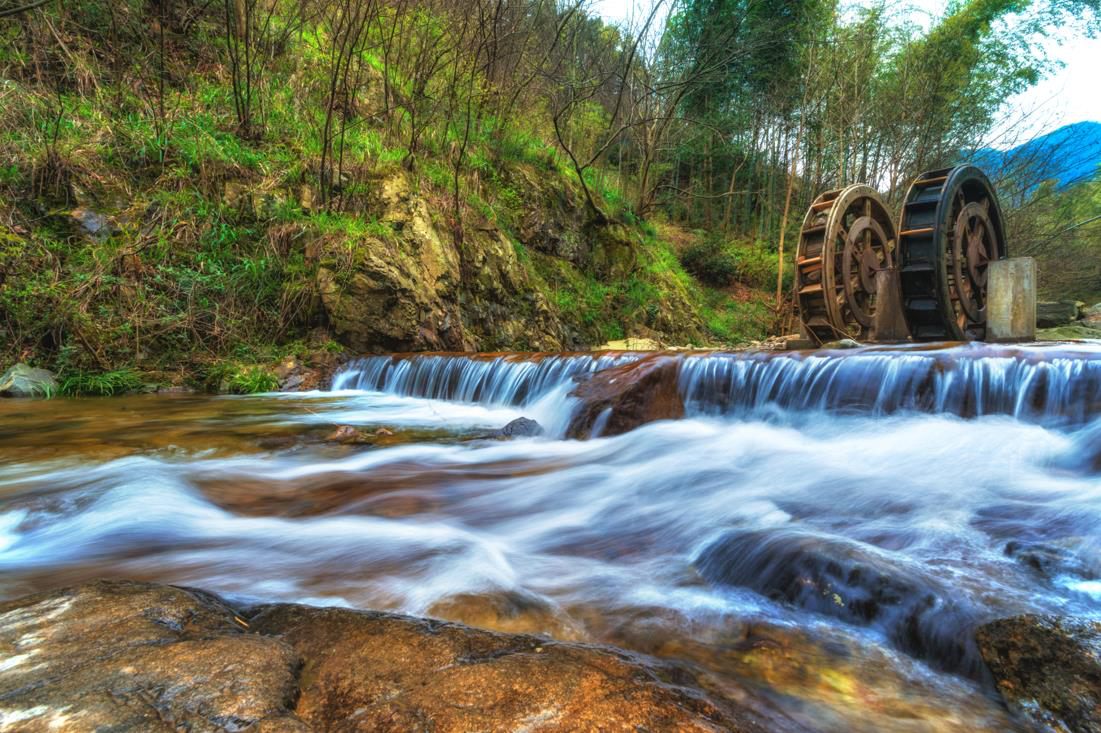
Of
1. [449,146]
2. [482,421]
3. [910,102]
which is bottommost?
[482,421]

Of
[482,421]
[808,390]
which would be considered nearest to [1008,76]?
[808,390]

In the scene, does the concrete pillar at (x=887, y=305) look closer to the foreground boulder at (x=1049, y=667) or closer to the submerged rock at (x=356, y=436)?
the submerged rock at (x=356, y=436)

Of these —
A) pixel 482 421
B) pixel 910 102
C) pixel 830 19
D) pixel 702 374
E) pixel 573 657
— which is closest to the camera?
pixel 573 657

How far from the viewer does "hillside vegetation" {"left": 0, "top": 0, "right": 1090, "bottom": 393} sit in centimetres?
672

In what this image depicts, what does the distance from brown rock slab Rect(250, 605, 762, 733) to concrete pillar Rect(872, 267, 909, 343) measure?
32.6 feet

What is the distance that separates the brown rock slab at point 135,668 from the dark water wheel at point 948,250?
1063 cm

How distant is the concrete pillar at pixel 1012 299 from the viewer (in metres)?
8.48

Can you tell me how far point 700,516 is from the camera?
8.68ft

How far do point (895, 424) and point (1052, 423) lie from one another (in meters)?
0.82

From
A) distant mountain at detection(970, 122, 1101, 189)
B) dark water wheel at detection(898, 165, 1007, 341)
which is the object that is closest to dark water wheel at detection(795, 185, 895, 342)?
dark water wheel at detection(898, 165, 1007, 341)

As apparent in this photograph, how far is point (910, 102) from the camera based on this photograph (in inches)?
672

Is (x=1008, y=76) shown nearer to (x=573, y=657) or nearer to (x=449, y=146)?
(x=449, y=146)

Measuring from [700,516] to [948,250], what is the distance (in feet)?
34.2

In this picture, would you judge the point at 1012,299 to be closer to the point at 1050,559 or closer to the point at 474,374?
the point at 474,374
